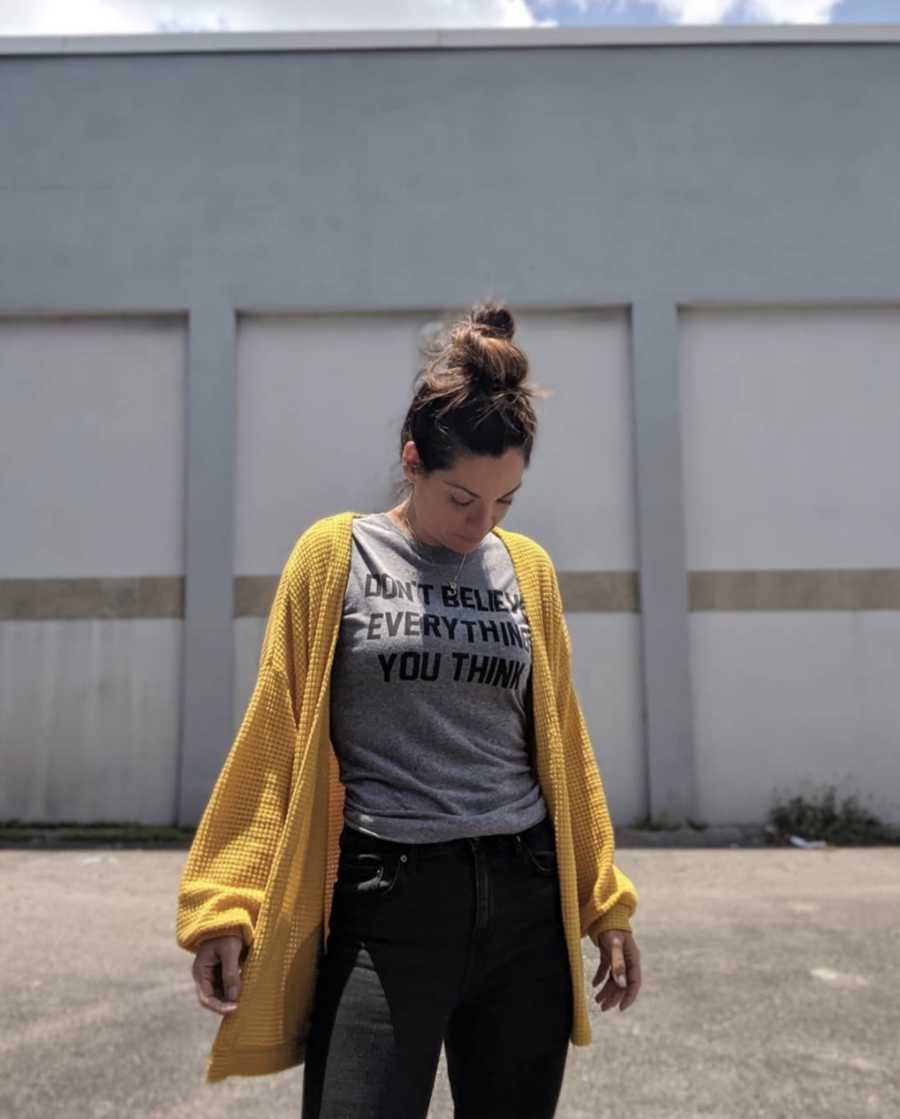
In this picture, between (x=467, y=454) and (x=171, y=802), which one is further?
(x=171, y=802)

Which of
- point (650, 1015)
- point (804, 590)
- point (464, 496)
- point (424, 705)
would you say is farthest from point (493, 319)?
point (804, 590)

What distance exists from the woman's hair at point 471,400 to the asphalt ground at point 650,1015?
1496mm

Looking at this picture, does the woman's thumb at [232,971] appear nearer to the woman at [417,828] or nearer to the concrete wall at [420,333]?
the woman at [417,828]

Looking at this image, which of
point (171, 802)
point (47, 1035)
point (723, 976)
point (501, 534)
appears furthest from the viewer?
point (171, 802)

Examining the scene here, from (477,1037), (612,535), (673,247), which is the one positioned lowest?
(477,1037)

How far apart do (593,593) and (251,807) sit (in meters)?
7.02

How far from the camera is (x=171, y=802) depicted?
834cm

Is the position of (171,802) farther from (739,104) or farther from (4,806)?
(739,104)

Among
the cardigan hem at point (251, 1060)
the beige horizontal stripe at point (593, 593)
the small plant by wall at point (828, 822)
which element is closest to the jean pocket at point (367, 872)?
the cardigan hem at point (251, 1060)

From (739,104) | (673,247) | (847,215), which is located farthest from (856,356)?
(739,104)

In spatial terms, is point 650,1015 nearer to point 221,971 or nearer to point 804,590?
point 221,971

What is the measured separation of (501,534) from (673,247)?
24.0 ft

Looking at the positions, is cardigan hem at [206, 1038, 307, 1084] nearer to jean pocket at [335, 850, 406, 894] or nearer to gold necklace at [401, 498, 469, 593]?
jean pocket at [335, 850, 406, 894]

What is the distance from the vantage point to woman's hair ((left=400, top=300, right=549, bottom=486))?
1720 millimetres
